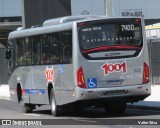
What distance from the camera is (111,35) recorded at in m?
19.3

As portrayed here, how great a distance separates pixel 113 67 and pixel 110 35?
101 cm

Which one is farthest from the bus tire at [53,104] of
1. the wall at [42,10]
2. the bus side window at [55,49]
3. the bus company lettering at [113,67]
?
the wall at [42,10]

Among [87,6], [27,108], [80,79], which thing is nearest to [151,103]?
[27,108]

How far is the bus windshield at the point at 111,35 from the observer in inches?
755

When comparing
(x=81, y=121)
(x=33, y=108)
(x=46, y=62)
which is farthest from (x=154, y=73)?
(x=81, y=121)

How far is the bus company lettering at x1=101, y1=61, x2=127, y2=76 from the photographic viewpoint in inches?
752

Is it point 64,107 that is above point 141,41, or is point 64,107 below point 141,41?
below

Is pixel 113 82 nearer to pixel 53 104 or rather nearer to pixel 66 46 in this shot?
pixel 66 46

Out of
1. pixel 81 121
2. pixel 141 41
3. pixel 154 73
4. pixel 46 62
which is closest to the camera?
pixel 81 121

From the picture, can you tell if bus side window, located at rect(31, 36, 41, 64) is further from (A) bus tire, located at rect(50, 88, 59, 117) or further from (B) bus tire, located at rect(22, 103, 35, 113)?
(B) bus tire, located at rect(22, 103, 35, 113)

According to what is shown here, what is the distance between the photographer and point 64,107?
2088 centimetres

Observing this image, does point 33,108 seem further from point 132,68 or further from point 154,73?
point 154,73

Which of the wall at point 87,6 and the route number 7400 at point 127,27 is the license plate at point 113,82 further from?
the wall at point 87,6

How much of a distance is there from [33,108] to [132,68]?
6.63 metres
